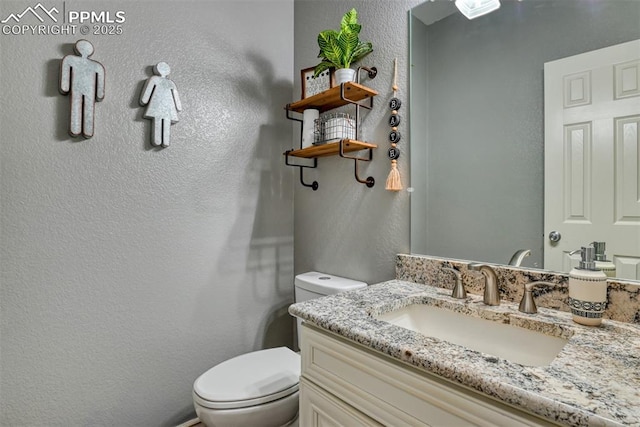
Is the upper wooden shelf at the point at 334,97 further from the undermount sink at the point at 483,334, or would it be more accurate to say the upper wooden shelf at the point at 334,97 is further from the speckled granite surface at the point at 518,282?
the undermount sink at the point at 483,334

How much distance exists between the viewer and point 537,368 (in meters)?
0.57

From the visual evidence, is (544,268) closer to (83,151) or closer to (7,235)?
(83,151)

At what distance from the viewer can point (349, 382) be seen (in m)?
0.77

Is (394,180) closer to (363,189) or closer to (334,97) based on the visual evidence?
(363,189)

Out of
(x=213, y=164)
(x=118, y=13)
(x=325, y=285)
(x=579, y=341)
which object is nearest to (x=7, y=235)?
(x=213, y=164)

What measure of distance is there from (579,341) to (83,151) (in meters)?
1.72

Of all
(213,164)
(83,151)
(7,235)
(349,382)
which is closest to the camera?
(349,382)

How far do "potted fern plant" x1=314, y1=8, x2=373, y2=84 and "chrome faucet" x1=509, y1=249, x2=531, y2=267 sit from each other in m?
0.94

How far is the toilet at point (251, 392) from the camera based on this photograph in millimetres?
1078

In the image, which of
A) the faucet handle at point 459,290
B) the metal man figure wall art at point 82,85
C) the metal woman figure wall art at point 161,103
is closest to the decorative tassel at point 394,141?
the faucet handle at point 459,290

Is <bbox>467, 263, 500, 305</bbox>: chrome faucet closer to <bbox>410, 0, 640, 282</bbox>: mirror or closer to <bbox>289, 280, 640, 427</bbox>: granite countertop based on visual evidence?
<bbox>289, 280, 640, 427</bbox>: granite countertop

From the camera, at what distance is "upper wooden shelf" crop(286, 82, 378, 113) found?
1.33 m

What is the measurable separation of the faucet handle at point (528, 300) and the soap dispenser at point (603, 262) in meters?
0.12

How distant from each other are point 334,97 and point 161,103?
2.58 ft
